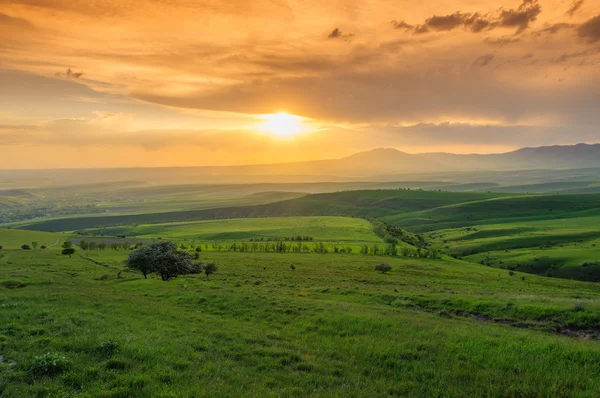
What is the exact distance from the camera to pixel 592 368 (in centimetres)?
1444

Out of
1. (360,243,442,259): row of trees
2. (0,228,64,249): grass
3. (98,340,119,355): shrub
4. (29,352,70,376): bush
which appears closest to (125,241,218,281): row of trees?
(98,340,119,355): shrub

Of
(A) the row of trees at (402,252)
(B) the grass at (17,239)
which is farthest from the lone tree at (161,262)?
(B) the grass at (17,239)

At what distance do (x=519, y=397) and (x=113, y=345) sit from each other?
56.0 ft

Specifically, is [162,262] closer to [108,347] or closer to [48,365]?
[108,347]

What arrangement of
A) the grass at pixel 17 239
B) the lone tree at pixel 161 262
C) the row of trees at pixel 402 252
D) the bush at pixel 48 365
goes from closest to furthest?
1. the bush at pixel 48 365
2. the lone tree at pixel 161 262
3. the row of trees at pixel 402 252
4. the grass at pixel 17 239

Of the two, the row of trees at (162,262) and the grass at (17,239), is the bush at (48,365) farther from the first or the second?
the grass at (17,239)

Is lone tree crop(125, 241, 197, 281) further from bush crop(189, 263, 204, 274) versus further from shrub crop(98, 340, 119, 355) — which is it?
shrub crop(98, 340, 119, 355)

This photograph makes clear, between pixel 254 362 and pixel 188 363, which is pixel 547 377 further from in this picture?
pixel 188 363

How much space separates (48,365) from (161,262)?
44363 mm

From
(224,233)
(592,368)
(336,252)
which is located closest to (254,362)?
(592,368)

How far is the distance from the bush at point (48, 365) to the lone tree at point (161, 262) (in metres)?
43.1

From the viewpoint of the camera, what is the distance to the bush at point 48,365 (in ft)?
39.9

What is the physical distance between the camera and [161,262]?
178 feet

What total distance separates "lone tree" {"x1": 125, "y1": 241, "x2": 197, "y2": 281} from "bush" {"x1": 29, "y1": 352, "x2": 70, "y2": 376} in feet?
142
